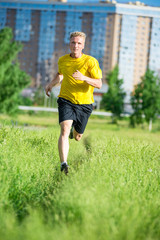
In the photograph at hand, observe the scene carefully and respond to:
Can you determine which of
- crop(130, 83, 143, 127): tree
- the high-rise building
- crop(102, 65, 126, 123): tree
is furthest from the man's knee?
the high-rise building

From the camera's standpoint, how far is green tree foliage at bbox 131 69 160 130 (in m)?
36.0

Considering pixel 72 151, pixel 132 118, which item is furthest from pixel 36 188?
pixel 132 118

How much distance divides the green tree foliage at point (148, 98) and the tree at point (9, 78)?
537 inches

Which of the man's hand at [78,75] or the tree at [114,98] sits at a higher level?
the man's hand at [78,75]

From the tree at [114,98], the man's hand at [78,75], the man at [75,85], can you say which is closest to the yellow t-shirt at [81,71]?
the man at [75,85]

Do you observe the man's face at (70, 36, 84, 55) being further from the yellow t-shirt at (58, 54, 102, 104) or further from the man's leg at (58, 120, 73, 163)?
the man's leg at (58, 120, 73, 163)

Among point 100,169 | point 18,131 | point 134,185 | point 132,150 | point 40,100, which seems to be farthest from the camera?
point 40,100

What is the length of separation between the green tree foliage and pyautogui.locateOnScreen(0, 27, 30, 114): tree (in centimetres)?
1363

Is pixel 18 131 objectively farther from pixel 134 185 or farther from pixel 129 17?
pixel 129 17

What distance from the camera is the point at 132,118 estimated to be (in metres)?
37.9

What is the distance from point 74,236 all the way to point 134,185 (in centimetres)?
175

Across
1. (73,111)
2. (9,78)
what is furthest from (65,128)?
(9,78)

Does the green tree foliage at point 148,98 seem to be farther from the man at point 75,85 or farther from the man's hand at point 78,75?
the man's hand at point 78,75

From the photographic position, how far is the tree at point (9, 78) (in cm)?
2719
